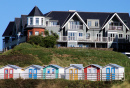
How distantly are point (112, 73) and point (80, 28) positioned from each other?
92.4ft

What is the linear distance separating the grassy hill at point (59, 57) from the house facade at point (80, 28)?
22.3 ft

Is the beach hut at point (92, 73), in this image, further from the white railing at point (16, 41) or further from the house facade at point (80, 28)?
the white railing at point (16, 41)

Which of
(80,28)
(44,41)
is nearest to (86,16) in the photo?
(80,28)

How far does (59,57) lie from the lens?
6738 centimetres

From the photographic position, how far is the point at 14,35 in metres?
91.1

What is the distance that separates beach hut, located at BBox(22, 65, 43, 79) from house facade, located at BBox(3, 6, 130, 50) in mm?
22920

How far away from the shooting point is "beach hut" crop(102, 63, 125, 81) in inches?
2067

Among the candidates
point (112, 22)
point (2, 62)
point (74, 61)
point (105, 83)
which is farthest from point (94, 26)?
point (105, 83)

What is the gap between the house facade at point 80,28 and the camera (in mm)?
78375

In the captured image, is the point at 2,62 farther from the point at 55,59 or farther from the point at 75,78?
the point at 75,78

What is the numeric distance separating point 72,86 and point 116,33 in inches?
1325

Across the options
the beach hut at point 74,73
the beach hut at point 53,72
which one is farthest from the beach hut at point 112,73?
the beach hut at point 53,72

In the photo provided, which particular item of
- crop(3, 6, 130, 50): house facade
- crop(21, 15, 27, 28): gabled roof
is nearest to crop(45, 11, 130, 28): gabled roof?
crop(3, 6, 130, 50): house facade

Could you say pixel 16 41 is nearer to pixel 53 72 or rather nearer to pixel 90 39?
pixel 90 39
